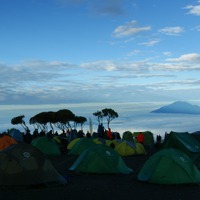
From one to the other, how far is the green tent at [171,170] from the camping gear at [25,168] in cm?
389

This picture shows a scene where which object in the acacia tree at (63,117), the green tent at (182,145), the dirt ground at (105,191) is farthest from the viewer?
the acacia tree at (63,117)

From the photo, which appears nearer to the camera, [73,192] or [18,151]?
[73,192]

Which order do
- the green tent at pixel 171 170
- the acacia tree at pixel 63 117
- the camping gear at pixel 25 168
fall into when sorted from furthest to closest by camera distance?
the acacia tree at pixel 63 117, the green tent at pixel 171 170, the camping gear at pixel 25 168

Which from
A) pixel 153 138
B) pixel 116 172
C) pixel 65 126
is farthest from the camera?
pixel 65 126

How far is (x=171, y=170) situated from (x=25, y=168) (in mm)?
5704

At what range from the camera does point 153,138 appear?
42719 mm

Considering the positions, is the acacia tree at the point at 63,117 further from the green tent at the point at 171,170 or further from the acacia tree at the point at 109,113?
the green tent at the point at 171,170

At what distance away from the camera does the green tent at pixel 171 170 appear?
15016mm

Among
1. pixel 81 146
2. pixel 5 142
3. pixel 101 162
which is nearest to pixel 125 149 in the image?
pixel 81 146

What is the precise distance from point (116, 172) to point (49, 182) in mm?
4498

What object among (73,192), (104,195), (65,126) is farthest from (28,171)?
(65,126)

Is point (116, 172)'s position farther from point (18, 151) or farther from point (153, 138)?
point (153, 138)

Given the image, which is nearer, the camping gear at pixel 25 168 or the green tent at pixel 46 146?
the camping gear at pixel 25 168

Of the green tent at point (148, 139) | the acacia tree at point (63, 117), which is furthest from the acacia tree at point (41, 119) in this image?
the green tent at point (148, 139)
